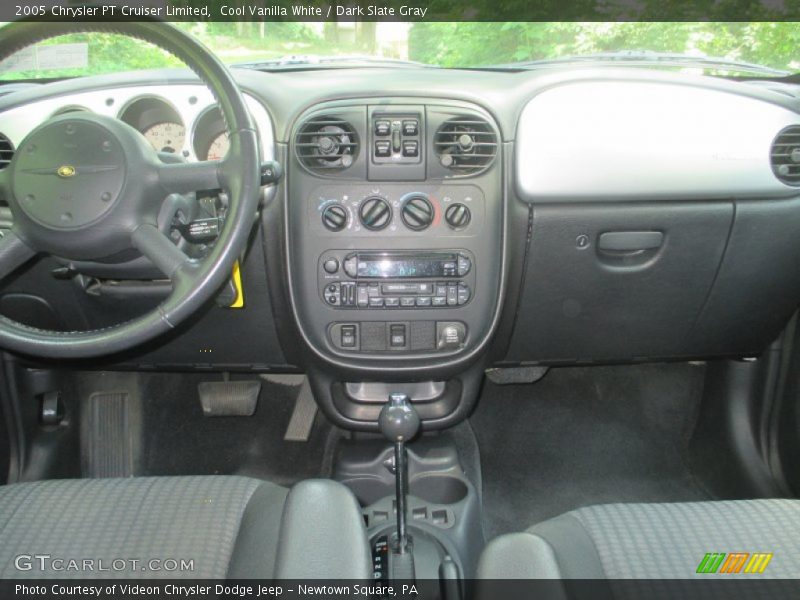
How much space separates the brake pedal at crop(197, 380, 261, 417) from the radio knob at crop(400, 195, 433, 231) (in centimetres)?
106

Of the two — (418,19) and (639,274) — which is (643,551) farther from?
(418,19)

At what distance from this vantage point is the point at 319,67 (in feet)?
6.28

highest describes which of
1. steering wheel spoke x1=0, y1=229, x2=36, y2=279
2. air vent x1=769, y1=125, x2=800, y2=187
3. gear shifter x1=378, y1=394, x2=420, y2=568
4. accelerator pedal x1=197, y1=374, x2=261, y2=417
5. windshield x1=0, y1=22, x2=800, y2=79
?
windshield x1=0, y1=22, x2=800, y2=79

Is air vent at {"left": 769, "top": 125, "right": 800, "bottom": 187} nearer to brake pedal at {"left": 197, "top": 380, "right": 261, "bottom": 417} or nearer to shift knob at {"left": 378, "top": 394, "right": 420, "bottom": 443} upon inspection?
shift knob at {"left": 378, "top": 394, "right": 420, "bottom": 443}

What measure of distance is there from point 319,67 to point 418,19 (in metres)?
0.34

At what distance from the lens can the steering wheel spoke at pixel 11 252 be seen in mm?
1266

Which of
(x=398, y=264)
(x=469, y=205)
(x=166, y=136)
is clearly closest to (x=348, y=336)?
(x=398, y=264)

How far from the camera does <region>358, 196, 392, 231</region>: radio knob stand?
5.58 ft

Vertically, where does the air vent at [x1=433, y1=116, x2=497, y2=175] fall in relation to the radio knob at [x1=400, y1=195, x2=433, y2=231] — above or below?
above

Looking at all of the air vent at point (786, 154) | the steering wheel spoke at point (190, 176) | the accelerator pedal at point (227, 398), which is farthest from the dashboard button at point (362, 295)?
the air vent at point (786, 154)

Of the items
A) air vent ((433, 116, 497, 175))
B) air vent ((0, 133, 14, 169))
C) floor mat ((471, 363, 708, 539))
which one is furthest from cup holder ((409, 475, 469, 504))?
air vent ((0, 133, 14, 169))

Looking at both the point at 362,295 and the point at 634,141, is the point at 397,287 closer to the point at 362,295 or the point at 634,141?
the point at 362,295

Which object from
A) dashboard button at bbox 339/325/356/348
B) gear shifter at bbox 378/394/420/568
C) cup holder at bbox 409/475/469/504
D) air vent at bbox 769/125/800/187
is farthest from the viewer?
cup holder at bbox 409/475/469/504

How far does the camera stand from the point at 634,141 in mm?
1689
